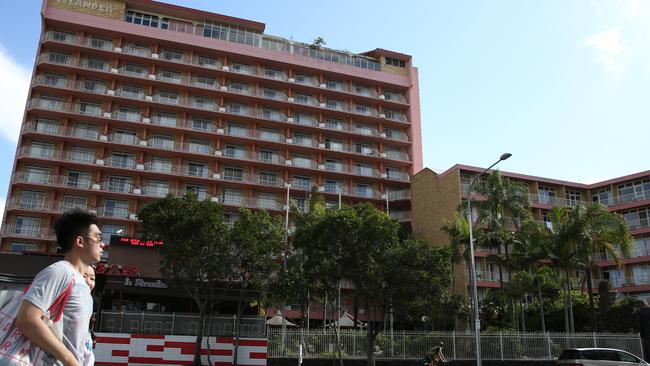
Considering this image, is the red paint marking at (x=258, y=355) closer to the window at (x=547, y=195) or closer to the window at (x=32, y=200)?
the window at (x=32, y=200)

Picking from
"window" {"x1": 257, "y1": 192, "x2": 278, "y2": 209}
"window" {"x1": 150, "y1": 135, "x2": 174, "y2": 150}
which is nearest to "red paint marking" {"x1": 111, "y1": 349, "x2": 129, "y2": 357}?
"window" {"x1": 257, "y1": 192, "x2": 278, "y2": 209}

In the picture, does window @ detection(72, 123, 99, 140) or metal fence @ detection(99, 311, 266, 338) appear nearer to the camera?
metal fence @ detection(99, 311, 266, 338)

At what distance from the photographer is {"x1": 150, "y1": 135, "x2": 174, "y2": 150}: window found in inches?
2214

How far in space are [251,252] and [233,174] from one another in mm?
33209

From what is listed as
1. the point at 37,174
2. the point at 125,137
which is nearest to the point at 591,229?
the point at 125,137

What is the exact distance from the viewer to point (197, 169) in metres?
57.0

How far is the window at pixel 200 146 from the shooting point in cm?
5719

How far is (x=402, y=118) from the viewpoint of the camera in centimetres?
6569

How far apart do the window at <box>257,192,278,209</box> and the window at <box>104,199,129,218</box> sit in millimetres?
13247

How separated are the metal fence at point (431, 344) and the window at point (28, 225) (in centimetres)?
3462

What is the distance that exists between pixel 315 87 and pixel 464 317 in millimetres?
32663

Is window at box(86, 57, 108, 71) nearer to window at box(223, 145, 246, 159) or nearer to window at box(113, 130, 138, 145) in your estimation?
window at box(113, 130, 138, 145)

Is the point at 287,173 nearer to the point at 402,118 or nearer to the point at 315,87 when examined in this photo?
the point at 315,87

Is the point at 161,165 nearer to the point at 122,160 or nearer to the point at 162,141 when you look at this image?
the point at 162,141
